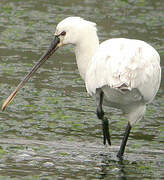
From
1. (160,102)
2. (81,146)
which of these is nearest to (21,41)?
(160,102)

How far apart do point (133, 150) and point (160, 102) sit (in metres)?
2.58

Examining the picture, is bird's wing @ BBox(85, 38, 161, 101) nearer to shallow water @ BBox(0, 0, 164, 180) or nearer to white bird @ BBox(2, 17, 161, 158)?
white bird @ BBox(2, 17, 161, 158)

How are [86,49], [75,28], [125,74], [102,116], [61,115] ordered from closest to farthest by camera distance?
[125,74] → [102,116] → [75,28] → [86,49] → [61,115]

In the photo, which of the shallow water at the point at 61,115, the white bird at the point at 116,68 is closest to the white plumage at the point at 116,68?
the white bird at the point at 116,68

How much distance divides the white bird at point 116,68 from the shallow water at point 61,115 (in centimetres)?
53

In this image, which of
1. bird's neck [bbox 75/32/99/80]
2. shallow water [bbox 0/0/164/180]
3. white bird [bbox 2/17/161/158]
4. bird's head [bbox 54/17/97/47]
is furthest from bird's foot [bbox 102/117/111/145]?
bird's head [bbox 54/17/97/47]

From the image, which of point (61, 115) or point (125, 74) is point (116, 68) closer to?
point (125, 74)

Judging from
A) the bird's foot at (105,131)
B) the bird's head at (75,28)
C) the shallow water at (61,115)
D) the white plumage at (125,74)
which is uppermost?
the bird's head at (75,28)

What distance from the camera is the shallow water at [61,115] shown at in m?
8.73

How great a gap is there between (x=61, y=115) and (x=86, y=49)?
1.67m

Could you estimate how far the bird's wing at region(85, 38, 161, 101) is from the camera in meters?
8.59

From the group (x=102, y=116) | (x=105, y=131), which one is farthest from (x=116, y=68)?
(x=105, y=131)

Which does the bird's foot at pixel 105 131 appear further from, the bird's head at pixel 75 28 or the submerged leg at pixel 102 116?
the bird's head at pixel 75 28

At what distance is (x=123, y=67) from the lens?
862cm
